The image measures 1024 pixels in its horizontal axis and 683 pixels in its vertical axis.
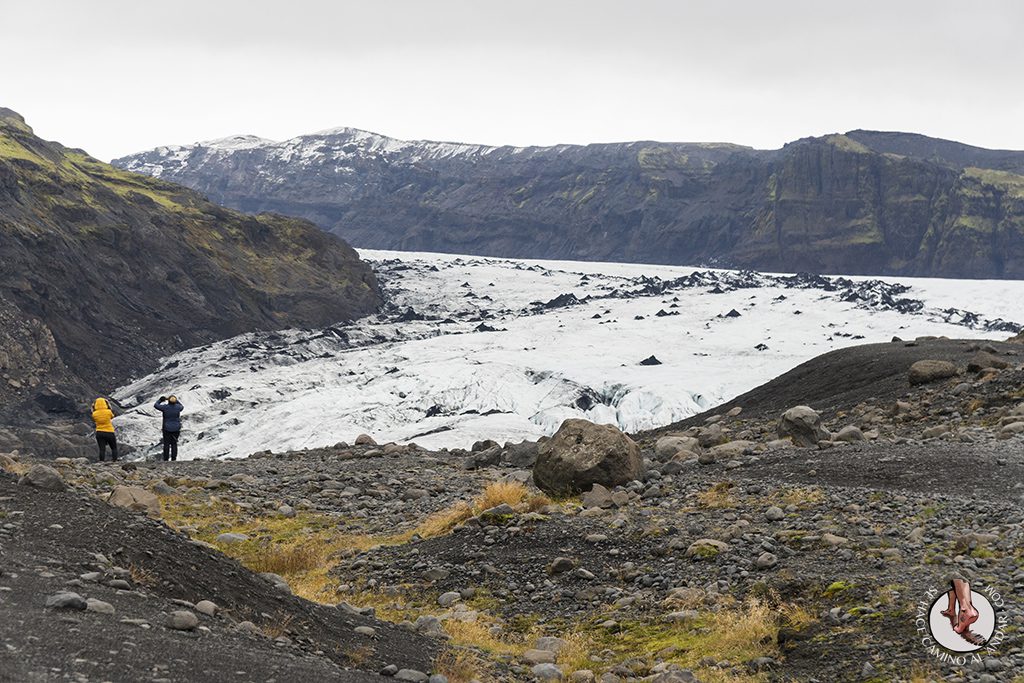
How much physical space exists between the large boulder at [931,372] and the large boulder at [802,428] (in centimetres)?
401

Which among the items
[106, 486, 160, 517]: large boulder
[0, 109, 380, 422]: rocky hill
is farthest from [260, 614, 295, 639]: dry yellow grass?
[0, 109, 380, 422]: rocky hill

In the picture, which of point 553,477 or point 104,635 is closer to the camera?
point 104,635

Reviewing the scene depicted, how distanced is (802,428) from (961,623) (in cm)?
850

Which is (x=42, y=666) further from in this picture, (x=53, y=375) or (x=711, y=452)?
(x=53, y=375)

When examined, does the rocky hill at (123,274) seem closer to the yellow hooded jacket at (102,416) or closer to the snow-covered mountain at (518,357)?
the snow-covered mountain at (518,357)

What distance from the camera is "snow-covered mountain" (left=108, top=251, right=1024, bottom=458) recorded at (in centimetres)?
4753

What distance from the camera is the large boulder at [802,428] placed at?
50.5 ft

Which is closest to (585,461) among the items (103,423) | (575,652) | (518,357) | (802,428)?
(802,428)

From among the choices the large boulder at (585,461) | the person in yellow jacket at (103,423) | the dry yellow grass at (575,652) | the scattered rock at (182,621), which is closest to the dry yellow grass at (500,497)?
the large boulder at (585,461)

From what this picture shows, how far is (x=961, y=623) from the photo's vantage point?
7.05m

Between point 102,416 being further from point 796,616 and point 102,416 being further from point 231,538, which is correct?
point 796,616

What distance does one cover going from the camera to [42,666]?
498cm

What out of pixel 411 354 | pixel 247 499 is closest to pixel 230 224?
pixel 411 354

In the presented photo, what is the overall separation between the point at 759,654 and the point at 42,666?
5469 mm
